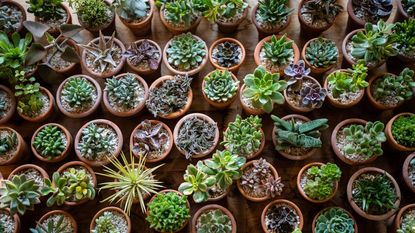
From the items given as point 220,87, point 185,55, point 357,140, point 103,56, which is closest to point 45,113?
point 103,56

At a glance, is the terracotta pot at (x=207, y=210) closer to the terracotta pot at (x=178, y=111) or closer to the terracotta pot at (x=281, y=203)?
the terracotta pot at (x=281, y=203)

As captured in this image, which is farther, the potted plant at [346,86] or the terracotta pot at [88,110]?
the terracotta pot at [88,110]

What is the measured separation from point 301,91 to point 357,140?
0.47 metres

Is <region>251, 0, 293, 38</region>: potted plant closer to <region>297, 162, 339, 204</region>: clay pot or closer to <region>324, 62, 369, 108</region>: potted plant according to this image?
<region>324, 62, 369, 108</region>: potted plant

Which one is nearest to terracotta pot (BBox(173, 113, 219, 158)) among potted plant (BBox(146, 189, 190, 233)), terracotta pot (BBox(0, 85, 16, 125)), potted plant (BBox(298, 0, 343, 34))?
potted plant (BBox(146, 189, 190, 233))

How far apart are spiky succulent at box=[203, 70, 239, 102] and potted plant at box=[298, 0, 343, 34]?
71cm

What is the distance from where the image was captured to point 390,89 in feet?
10.4

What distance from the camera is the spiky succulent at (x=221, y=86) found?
10.4 ft

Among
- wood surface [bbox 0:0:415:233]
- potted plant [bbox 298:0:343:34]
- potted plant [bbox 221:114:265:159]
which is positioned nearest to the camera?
potted plant [bbox 221:114:265:159]

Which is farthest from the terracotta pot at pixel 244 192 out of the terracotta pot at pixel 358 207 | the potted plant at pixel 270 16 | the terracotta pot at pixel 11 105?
the terracotta pot at pixel 11 105

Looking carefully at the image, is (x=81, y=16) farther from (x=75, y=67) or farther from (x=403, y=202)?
(x=403, y=202)

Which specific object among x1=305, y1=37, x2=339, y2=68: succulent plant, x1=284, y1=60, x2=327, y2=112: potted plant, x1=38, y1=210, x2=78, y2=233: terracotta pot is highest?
x1=305, y1=37, x2=339, y2=68: succulent plant

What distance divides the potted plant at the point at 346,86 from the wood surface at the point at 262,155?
0.15m

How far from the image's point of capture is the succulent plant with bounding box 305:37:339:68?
3.27 m
